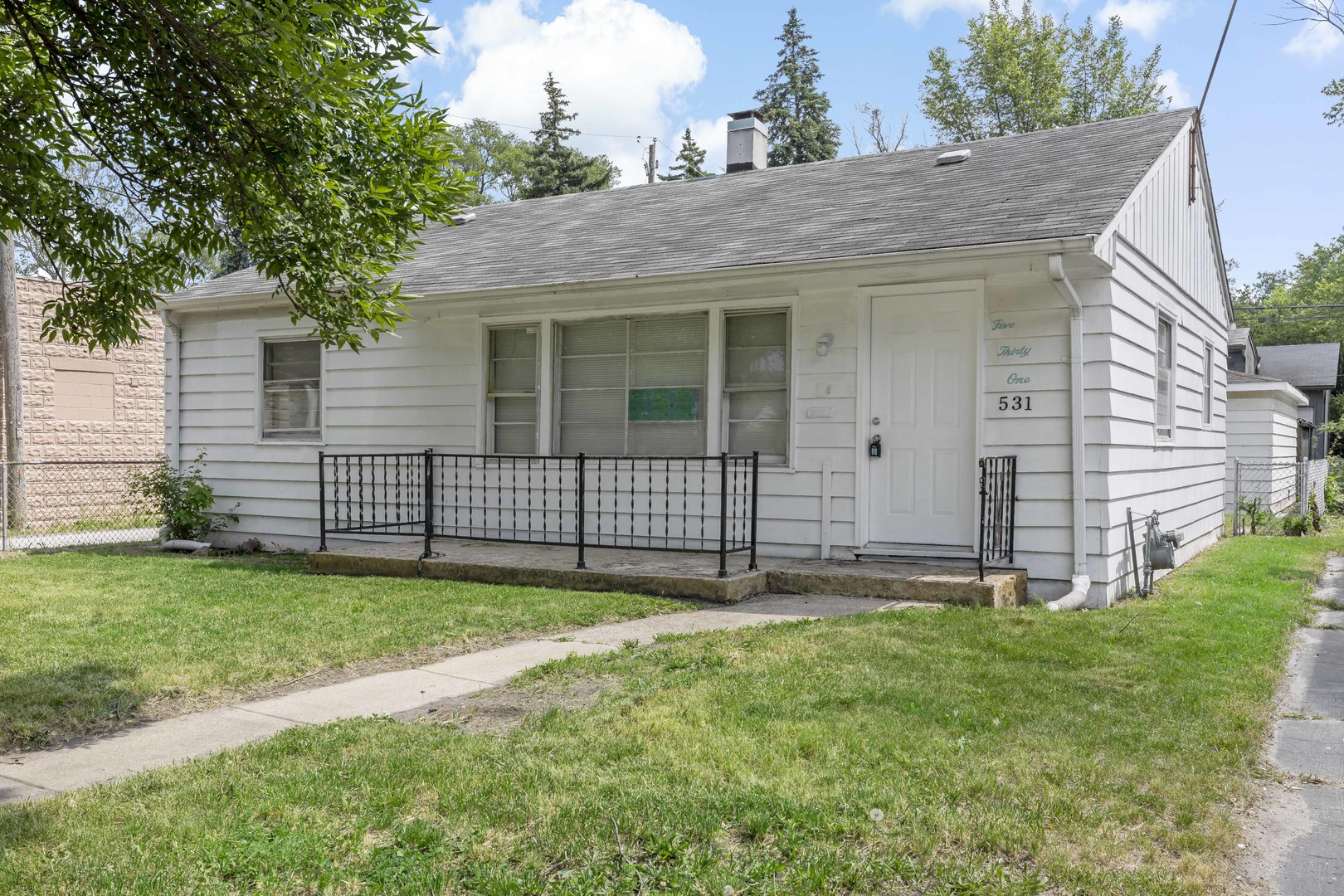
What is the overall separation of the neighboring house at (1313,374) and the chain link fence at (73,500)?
29345 mm

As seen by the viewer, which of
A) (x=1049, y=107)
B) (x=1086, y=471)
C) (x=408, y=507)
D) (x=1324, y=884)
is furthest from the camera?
(x=1049, y=107)

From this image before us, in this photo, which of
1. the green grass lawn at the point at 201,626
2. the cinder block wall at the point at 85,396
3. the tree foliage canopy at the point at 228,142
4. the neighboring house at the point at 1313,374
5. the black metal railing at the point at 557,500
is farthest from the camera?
the neighboring house at the point at 1313,374

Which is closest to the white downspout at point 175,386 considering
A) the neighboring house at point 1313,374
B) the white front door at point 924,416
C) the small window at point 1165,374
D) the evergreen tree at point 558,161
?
the white front door at point 924,416

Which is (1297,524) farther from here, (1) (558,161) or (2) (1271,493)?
(1) (558,161)

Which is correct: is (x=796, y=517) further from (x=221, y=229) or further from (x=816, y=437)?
(x=221, y=229)

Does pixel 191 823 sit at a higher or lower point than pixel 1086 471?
lower

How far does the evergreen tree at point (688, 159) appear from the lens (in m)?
37.5

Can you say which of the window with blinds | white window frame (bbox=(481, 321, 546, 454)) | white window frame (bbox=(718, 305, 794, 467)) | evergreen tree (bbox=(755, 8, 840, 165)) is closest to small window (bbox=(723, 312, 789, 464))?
white window frame (bbox=(718, 305, 794, 467))

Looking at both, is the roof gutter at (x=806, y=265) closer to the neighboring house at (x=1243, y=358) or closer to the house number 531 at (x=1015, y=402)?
the house number 531 at (x=1015, y=402)

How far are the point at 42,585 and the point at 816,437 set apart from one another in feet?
21.1

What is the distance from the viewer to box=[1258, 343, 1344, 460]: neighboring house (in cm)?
3008

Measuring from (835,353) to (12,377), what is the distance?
13.7m

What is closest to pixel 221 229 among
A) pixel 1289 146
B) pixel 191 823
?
pixel 191 823

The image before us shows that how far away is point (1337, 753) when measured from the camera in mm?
4031
